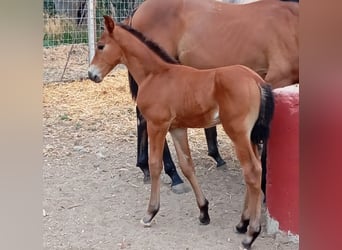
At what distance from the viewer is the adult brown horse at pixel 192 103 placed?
3.39 metres

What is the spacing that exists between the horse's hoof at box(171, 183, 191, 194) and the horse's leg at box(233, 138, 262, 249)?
111 centimetres

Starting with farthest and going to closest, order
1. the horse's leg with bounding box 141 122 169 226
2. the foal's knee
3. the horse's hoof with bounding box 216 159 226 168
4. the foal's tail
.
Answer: the horse's hoof with bounding box 216 159 226 168, the horse's leg with bounding box 141 122 169 226, the foal's knee, the foal's tail

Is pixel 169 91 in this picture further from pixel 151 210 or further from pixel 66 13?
pixel 66 13

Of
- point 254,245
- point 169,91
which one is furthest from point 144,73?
point 254,245

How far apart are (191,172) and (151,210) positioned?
1.14 ft

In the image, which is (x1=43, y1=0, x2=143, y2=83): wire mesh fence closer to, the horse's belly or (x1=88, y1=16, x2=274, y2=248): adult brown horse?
(x1=88, y1=16, x2=274, y2=248): adult brown horse

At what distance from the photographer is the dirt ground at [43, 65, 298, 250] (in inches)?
146

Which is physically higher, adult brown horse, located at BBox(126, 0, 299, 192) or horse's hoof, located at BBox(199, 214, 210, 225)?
adult brown horse, located at BBox(126, 0, 299, 192)

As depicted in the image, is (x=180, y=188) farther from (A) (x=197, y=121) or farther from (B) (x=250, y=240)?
(B) (x=250, y=240)

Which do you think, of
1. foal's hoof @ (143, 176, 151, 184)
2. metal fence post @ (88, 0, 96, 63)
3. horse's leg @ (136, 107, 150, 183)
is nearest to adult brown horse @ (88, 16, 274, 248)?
horse's leg @ (136, 107, 150, 183)
